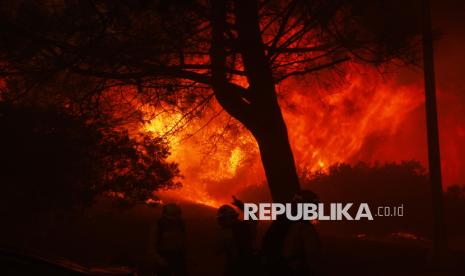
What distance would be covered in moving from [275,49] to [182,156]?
14544 millimetres

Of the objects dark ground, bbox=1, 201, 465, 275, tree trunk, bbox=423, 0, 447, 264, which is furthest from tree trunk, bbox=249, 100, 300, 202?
tree trunk, bbox=423, 0, 447, 264

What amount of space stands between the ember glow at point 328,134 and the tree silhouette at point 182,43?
9.32 metres

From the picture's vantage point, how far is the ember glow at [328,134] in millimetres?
21297

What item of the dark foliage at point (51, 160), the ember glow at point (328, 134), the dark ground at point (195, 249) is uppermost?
the ember glow at point (328, 134)

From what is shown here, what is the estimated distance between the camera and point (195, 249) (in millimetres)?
10914

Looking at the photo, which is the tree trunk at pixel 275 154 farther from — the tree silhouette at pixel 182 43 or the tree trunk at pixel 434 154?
the tree trunk at pixel 434 154

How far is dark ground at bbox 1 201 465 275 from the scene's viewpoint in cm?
973

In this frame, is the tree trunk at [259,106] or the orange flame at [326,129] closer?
the tree trunk at [259,106]

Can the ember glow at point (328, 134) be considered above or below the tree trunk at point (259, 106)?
above

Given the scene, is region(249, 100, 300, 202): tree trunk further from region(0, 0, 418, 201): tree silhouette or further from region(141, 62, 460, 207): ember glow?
region(141, 62, 460, 207): ember glow

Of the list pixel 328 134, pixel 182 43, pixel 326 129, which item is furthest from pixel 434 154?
pixel 328 134

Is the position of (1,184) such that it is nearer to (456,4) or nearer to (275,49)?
(275,49)

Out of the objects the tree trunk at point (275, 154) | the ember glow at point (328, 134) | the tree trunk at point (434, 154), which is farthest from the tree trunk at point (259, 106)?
the ember glow at point (328, 134)

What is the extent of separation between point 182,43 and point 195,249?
158 inches
